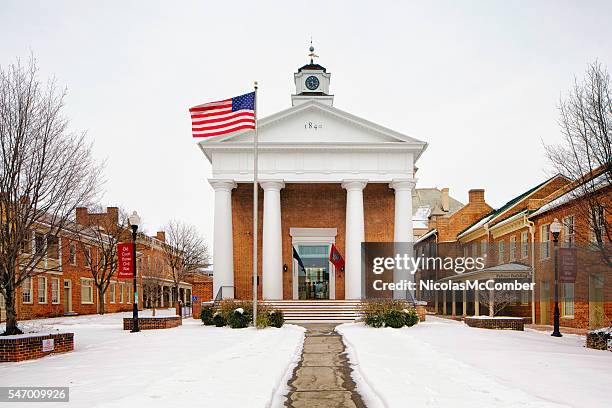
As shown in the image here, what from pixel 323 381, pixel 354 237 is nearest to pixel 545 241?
pixel 354 237

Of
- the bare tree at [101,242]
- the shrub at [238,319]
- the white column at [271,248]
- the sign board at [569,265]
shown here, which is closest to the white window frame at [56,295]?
the bare tree at [101,242]

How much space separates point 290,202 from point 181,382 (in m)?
30.7

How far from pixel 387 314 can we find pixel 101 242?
31596 mm

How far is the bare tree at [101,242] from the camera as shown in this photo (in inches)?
2005

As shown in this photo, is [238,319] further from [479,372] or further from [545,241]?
[545,241]

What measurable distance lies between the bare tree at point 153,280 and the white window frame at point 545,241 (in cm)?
3995

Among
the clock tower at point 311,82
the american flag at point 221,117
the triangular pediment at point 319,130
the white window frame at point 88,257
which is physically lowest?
the white window frame at point 88,257

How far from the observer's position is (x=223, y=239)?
36.7 m

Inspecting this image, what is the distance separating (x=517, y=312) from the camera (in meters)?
38.5

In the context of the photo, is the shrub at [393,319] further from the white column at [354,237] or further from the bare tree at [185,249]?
the bare tree at [185,249]

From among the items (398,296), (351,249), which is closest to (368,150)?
(351,249)

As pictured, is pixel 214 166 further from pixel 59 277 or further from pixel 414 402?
pixel 414 402

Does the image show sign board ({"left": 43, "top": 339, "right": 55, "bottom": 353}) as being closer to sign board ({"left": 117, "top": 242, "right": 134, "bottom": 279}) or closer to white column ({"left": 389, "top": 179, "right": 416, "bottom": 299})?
sign board ({"left": 117, "top": 242, "right": 134, "bottom": 279})

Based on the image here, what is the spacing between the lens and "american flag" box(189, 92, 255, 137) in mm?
27250
